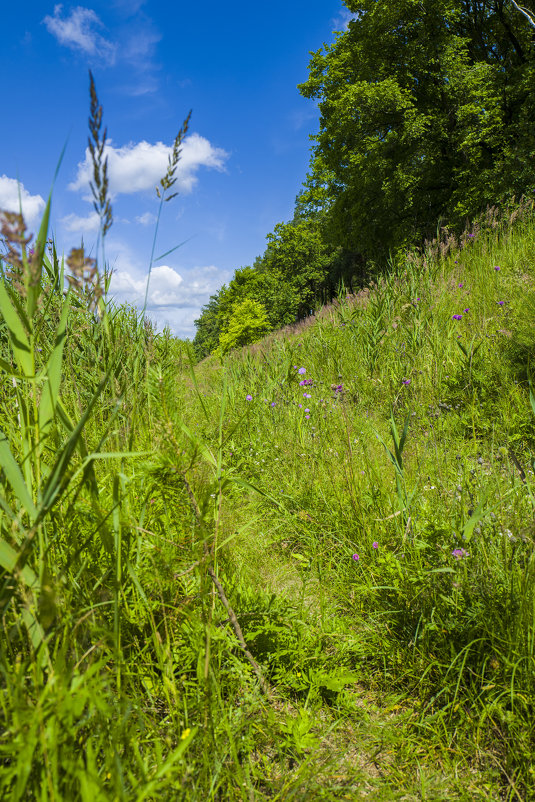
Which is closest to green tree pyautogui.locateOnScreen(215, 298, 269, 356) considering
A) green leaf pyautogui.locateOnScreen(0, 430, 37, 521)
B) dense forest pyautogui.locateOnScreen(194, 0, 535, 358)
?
dense forest pyautogui.locateOnScreen(194, 0, 535, 358)

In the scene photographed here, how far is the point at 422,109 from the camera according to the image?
47.8 feet

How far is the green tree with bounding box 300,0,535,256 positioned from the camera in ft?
43.1

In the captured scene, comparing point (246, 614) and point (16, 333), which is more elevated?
point (16, 333)

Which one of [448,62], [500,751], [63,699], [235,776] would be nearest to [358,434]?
[500,751]

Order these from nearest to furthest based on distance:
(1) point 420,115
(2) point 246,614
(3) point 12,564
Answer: (3) point 12,564
(2) point 246,614
(1) point 420,115

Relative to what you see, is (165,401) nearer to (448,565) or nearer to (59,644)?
(59,644)

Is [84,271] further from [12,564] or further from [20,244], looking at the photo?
[12,564]

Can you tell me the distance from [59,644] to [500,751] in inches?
45.6

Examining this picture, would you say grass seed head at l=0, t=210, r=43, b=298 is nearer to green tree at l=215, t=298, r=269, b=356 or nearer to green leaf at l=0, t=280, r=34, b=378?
green leaf at l=0, t=280, r=34, b=378

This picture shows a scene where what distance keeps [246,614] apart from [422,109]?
728 inches

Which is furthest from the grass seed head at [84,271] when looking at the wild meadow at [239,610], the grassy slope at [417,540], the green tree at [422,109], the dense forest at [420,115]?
the green tree at [422,109]

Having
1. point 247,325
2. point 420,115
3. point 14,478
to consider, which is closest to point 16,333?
point 14,478

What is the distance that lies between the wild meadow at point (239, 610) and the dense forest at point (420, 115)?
1129 cm

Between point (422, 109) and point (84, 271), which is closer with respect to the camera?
point (84, 271)
